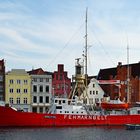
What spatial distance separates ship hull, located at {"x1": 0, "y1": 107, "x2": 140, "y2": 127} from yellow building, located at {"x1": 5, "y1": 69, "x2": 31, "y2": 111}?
70.4ft

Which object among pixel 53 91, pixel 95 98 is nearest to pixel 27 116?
pixel 53 91

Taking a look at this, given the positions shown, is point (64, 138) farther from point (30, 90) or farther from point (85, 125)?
point (30, 90)

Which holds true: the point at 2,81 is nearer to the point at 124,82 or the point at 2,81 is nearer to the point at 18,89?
the point at 18,89

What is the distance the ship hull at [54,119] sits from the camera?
72562mm

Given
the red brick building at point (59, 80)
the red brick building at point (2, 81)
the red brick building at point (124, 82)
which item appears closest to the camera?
the red brick building at point (2, 81)

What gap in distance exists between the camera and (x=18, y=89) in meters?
97.1

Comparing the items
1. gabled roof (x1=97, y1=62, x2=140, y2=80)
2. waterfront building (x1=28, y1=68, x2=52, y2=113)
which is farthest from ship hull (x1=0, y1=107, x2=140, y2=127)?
gabled roof (x1=97, y1=62, x2=140, y2=80)

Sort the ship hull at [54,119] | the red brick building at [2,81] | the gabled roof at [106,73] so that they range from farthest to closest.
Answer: the gabled roof at [106,73], the red brick building at [2,81], the ship hull at [54,119]

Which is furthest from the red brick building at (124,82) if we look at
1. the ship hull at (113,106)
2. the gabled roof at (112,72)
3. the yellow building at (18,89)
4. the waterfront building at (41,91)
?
the yellow building at (18,89)

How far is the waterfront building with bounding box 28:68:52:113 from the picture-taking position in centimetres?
9800

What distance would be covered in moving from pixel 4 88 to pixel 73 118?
24.4m

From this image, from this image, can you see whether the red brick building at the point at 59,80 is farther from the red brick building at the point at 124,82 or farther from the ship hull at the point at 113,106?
the ship hull at the point at 113,106

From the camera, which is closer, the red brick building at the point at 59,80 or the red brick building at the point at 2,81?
the red brick building at the point at 2,81

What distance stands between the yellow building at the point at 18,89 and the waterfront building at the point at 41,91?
47.3 inches
